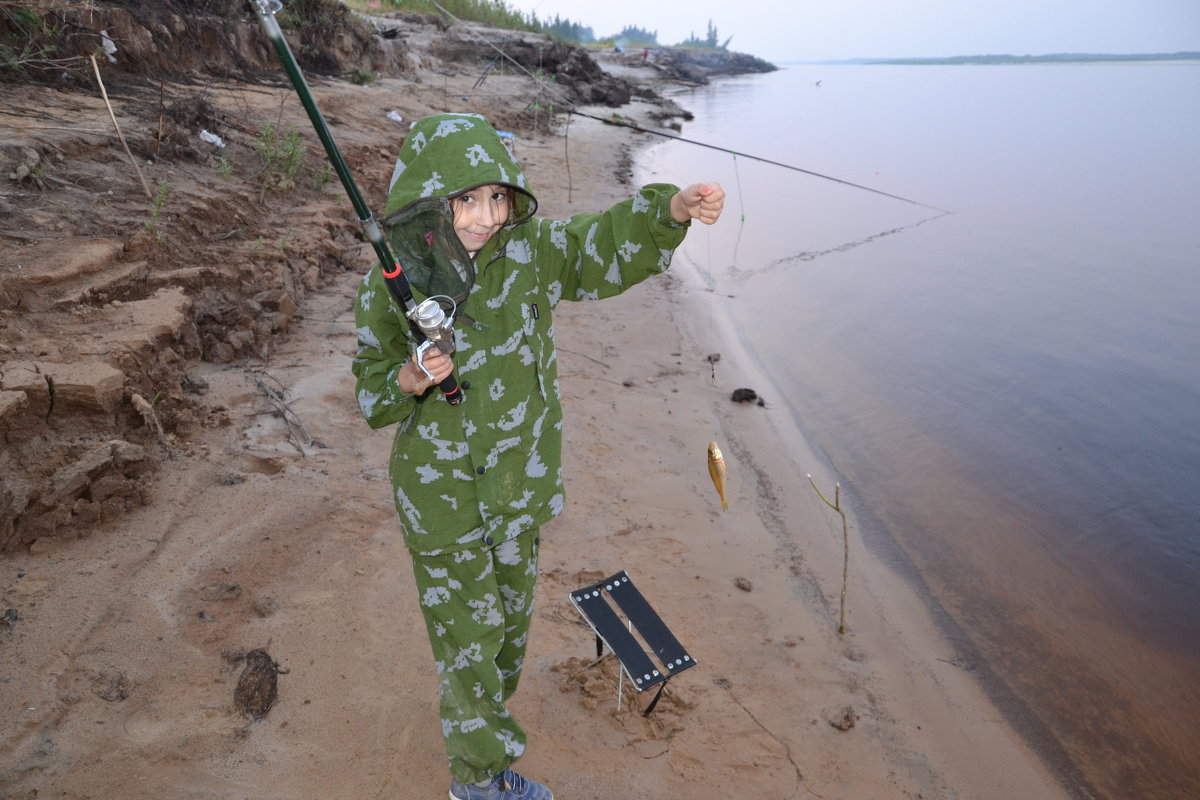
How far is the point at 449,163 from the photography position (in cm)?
201

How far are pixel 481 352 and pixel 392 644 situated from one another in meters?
1.57

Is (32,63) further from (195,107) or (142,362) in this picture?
(142,362)

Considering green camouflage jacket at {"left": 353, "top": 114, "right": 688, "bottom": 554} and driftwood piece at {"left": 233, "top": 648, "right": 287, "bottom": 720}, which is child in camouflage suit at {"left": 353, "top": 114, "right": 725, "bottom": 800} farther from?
driftwood piece at {"left": 233, "top": 648, "right": 287, "bottom": 720}

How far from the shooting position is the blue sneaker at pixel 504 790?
→ 2381 mm

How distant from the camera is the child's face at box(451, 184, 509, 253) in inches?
80.9

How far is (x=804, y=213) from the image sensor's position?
13469 mm

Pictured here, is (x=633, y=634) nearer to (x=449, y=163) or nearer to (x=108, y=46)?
(x=449, y=163)

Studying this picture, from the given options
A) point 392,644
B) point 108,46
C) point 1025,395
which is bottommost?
point 1025,395

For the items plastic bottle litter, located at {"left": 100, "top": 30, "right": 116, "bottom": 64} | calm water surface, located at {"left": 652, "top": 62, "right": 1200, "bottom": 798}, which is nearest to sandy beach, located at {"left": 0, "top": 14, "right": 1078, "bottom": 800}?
calm water surface, located at {"left": 652, "top": 62, "right": 1200, "bottom": 798}

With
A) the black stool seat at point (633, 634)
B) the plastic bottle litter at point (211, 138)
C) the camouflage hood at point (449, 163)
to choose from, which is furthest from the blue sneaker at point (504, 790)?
the plastic bottle litter at point (211, 138)

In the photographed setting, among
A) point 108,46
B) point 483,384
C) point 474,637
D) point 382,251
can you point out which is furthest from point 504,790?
point 108,46

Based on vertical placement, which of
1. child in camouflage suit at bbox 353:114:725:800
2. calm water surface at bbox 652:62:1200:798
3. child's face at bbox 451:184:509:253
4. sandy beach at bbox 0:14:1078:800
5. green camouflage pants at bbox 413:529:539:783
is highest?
child's face at bbox 451:184:509:253

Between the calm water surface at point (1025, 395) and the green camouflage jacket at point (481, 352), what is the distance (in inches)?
113

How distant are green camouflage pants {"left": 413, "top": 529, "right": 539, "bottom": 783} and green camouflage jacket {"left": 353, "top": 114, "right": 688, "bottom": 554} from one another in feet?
0.31
